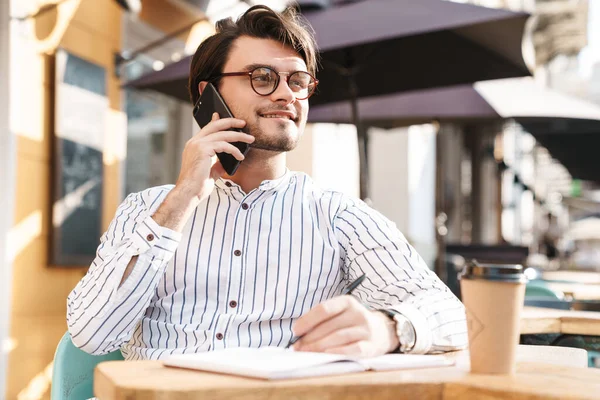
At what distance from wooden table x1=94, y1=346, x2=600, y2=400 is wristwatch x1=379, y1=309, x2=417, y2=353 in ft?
0.81

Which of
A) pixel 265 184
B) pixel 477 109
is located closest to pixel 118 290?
pixel 265 184

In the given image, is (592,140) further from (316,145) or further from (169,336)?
(169,336)

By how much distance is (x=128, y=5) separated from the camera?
4875mm

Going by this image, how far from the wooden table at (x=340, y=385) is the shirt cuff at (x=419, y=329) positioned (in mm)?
288

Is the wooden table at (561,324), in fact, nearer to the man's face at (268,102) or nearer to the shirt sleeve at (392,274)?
the shirt sleeve at (392,274)

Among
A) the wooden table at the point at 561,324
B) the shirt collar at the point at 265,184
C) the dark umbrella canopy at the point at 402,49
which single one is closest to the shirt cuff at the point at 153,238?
the shirt collar at the point at 265,184

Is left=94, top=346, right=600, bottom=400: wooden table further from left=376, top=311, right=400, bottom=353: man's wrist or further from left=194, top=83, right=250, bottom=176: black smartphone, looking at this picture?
left=194, top=83, right=250, bottom=176: black smartphone

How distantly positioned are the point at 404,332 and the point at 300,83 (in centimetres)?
87

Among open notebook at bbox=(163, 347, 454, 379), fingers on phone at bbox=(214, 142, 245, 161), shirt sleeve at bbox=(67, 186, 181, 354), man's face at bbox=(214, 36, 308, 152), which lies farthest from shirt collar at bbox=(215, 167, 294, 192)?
open notebook at bbox=(163, 347, 454, 379)

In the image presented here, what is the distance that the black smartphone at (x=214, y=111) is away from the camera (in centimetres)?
206

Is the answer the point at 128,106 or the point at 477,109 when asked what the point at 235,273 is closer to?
the point at 128,106

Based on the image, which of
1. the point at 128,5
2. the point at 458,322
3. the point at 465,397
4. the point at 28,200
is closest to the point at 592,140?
the point at 128,5

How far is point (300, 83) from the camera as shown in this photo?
84.7 inches

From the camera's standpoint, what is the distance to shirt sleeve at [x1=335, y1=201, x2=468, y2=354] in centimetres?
169
